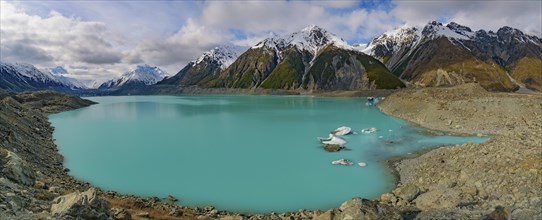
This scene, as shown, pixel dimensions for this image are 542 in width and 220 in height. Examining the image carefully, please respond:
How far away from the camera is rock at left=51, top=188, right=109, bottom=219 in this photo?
1223 cm

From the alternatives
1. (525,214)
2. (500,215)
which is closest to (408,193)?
(525,214)

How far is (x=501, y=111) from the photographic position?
47.5m

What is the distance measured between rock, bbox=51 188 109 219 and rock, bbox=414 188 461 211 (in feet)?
42.9

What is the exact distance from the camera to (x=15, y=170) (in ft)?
53.7

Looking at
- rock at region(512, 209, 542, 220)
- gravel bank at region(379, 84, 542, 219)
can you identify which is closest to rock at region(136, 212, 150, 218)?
gravel bank at region(379, 84, 542, 219)

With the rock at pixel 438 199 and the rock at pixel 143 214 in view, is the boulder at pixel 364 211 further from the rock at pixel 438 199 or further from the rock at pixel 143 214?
the rock at pixel 143 214

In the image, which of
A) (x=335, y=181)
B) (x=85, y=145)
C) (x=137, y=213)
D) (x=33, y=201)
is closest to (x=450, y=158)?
(x=335, y=181)

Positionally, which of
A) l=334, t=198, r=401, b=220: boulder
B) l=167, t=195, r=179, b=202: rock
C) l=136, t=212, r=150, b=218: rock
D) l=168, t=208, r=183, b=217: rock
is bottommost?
l=167, t=195, r=179, b=202: rock

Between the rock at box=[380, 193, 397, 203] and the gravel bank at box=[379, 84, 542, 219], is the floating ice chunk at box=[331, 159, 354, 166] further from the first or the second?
the rock at box=[380, 193, 397, 203]

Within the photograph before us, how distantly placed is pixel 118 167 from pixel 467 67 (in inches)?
7982

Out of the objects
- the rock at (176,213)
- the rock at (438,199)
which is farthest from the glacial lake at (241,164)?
the rock at (438,199)

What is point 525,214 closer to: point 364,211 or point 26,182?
point 364,211

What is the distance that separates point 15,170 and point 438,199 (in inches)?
748

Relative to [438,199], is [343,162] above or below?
below
